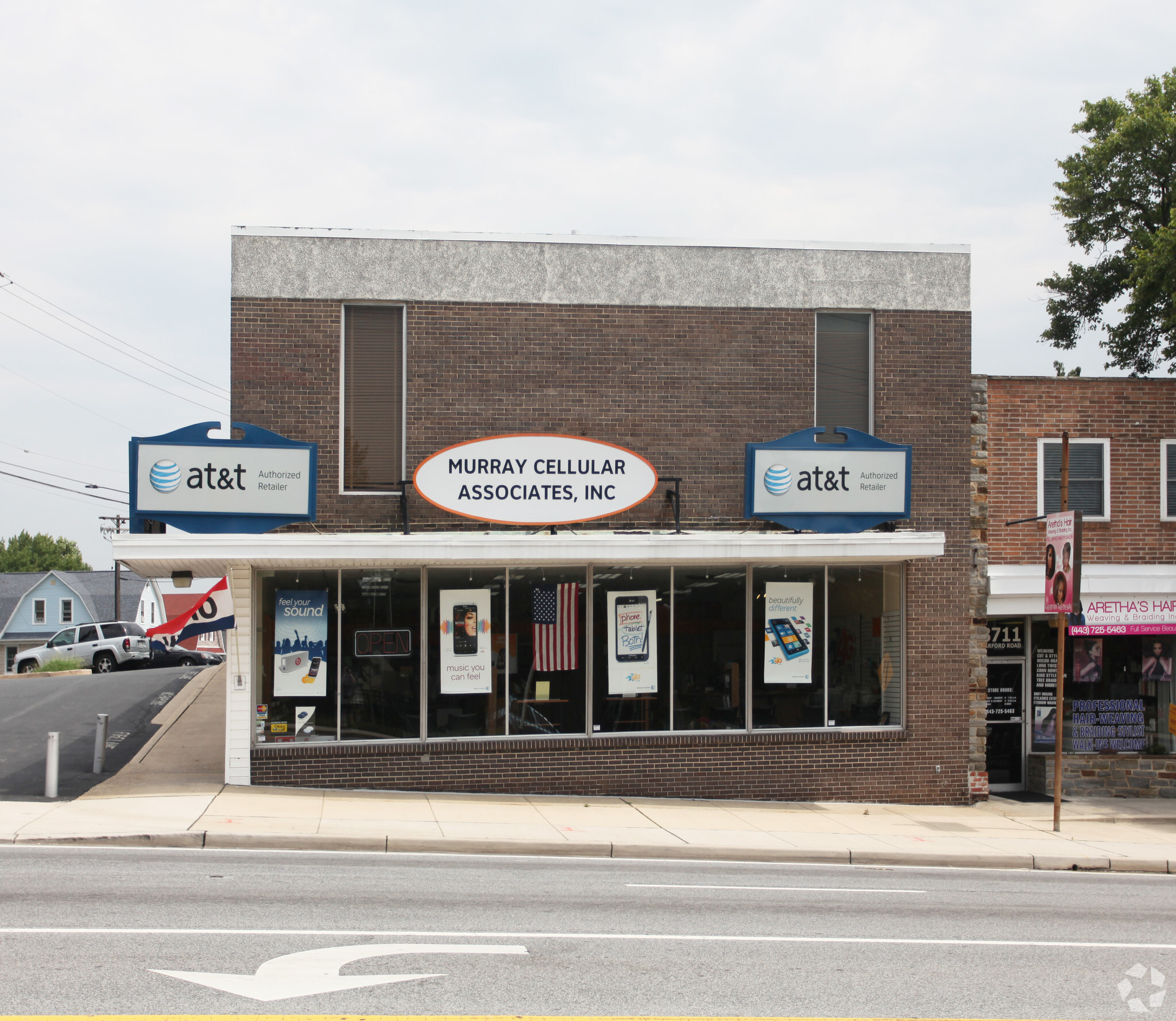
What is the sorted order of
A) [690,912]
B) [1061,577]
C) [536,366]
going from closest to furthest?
1. [690,912]
2. [1061,577]
3. [536,366]

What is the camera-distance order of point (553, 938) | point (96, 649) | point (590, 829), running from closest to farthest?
point (553, 938)
point (590, 829)
point (96, 649)

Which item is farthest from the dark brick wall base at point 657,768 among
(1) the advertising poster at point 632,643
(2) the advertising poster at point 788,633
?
(2) the advertising poster at point 788,633

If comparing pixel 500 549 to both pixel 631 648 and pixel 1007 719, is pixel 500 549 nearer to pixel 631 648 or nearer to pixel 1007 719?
pixel 631 648

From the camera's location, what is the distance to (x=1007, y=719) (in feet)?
60.2

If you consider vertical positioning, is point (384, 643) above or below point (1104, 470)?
below

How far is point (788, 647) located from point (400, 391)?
6607 millimetres

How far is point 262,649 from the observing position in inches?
588

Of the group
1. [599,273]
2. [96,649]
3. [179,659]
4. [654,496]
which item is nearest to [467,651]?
[654,496]

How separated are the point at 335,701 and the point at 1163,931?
32.8 ft

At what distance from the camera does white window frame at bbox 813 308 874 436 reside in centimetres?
1638

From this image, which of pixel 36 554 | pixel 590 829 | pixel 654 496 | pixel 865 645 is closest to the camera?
pixel 590 829

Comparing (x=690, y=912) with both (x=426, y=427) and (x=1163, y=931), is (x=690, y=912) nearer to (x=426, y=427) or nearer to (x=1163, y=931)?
(x=1163, y=931)

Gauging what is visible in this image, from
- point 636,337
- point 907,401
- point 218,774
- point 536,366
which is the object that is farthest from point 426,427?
point 907,401

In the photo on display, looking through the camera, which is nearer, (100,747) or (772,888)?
(772,888)
